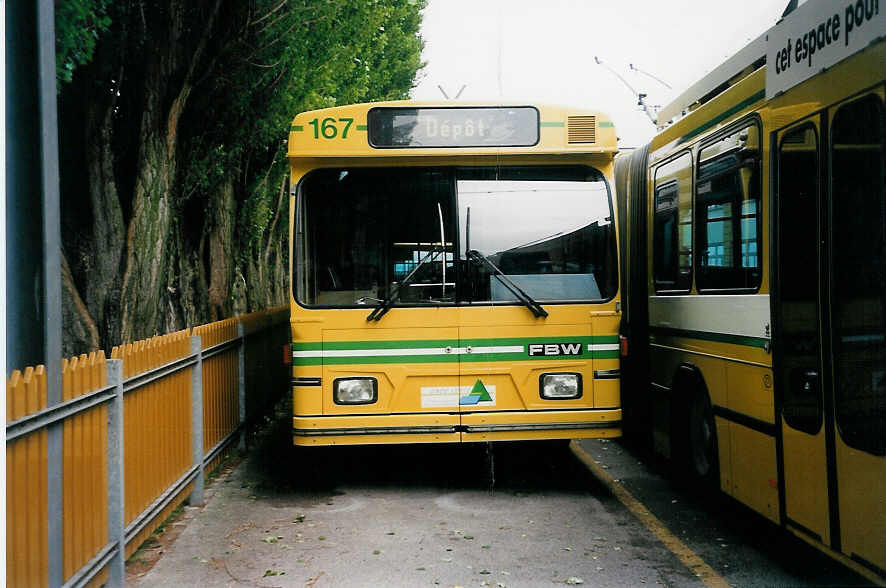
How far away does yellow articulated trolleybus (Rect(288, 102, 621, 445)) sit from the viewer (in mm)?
7828

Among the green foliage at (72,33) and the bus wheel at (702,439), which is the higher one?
the green foliage at (72,33)

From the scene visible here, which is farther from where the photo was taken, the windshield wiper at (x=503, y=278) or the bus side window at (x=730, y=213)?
the windshield wiper at (x=503, y=278)

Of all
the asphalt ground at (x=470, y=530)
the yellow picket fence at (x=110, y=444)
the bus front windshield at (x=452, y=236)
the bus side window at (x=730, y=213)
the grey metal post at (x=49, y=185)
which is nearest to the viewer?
the yellow picket fence at (x=110, y=444)

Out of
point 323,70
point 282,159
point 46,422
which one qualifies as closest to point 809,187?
point 46,422

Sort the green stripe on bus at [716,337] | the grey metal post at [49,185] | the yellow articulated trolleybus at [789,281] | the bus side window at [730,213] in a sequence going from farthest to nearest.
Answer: the bus side window at [730,213], the green stripe on bus at [716,337], the grey metal post at [49,185], the yellow articulated trolleybus at [789,281]

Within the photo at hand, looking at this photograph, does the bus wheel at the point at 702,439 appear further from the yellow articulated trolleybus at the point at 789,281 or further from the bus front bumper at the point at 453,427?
the bus front bumper at the point at 453,427

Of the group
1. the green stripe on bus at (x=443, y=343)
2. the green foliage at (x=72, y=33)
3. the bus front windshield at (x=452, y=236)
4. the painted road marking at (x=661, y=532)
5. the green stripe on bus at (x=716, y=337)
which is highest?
the green foliage at (x=72, y=33)

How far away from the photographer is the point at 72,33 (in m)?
7.84

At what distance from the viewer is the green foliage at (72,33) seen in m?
7.81

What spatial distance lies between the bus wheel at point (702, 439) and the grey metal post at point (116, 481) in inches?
162

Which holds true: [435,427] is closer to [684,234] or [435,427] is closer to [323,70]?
[684,234]

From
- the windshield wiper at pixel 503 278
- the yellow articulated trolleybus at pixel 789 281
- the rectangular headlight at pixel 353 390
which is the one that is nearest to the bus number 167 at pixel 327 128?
the windshield wiper at pixel 503 278

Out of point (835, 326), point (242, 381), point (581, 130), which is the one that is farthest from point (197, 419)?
point (835, 326)

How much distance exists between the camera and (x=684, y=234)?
798 centimetres
